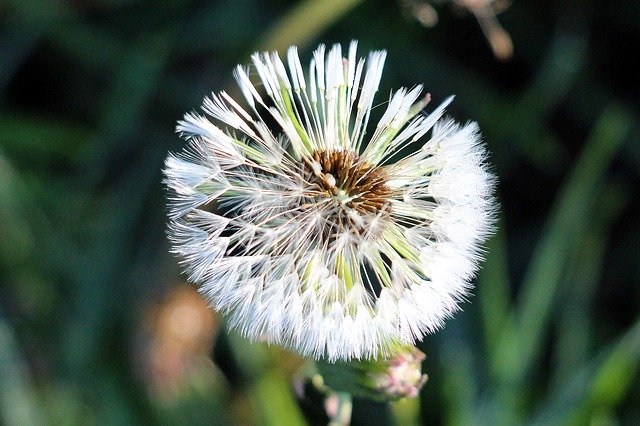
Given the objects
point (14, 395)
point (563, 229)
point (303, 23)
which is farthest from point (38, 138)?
point (563, 229)

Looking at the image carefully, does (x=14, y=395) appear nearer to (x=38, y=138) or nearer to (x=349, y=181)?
(x=38, y=138)

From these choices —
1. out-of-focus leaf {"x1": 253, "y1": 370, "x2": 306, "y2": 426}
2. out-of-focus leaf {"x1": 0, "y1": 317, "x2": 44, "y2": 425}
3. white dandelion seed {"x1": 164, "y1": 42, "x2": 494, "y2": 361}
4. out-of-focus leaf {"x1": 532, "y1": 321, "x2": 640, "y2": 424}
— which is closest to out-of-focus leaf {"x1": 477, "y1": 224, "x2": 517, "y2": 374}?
out-of-focus leaf {"x1": 532, "y1": 321, "x2": 640, "y2": 424}

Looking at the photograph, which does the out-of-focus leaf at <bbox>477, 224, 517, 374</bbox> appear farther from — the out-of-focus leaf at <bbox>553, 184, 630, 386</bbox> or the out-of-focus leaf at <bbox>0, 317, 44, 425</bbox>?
the out-of-focus leaf at <bbox>0, 317, 44, 425</bbox>

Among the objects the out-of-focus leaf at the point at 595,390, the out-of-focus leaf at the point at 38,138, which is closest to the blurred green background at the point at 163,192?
the out-of-focus leaf at the point at 38,138

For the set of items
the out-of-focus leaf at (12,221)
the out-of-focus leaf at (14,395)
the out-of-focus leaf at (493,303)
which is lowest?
the out-of-focus leaf at (493,303)

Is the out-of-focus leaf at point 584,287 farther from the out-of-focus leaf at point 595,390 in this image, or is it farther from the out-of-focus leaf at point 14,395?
the out-of-focus leaf at point 14,395

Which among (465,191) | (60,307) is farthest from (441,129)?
(60,307)

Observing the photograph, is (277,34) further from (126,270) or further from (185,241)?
(185,241)

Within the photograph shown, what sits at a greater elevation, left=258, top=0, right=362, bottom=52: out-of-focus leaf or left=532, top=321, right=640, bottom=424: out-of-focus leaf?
left=258, top=0, right=362, bottom=52: out-of-focus leaf
